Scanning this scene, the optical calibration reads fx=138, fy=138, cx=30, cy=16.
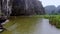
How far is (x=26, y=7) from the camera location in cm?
441

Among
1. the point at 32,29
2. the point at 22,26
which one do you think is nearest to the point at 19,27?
the point at 22,26

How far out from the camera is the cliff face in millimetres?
4312

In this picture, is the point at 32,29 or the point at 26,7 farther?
the point at 26,7

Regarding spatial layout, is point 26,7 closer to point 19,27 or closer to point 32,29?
point 19,27

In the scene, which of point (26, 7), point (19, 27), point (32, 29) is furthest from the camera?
point (26, 7)

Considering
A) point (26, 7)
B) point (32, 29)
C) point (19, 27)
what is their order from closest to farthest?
point (32, 29)
point (19, 27)
point (26, 7)

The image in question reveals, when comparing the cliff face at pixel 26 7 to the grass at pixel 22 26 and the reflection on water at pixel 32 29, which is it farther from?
the reflection on water at pixel 32 29

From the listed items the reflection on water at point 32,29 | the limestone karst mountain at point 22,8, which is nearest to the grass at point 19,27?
the reflection on water at point 32,29

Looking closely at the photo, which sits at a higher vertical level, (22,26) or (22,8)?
(22,8)

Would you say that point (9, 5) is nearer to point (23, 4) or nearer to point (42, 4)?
point (23, 4)

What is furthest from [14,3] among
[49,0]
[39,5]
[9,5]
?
[49,0]

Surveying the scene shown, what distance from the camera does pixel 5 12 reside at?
13.8 ft

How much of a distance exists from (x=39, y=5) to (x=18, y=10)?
2.31 feet

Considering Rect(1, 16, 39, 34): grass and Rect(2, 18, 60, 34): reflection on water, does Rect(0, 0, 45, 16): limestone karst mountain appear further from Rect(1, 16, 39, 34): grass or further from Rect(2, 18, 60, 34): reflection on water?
Rect(2, 18, 60, 34): reflection on water
